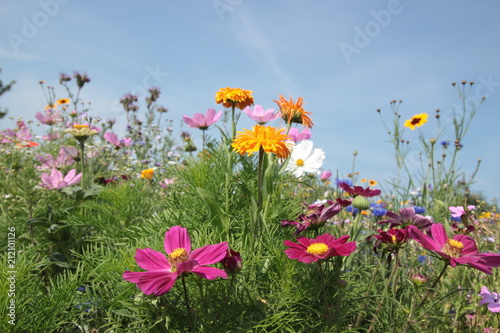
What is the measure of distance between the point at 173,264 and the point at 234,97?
844 mm

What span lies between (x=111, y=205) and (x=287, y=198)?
0.89m

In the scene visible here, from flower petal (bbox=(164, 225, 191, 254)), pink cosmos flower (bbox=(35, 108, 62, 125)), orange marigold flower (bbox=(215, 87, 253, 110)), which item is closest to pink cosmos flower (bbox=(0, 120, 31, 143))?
pink cosmos flower (bbox=(35, 108, 62, 125))

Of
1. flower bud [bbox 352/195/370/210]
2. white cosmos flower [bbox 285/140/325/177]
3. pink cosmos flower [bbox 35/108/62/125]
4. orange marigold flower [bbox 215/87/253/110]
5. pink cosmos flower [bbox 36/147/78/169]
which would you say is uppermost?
pink cosmos flower [bbox 35/108/62/125]

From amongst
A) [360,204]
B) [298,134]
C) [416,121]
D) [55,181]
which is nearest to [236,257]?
[360,204]

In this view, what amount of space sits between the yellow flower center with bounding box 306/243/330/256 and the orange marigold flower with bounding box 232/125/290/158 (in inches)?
13.4

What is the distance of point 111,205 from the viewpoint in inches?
76.5

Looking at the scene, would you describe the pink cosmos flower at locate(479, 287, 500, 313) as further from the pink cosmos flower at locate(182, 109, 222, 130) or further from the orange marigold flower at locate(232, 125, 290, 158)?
the pink cosmos flower at locate(182, 109, 222, 130)

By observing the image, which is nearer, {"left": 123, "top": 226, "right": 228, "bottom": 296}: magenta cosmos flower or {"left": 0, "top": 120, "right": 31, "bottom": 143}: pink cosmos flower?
{"left": 123, "top": 226, "right": 228, "bottom": 296}: magenta cosmos flower

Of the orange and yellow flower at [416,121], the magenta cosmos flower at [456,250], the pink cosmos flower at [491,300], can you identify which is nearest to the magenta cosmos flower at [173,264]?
the magenta cosmos flower at [456,250]

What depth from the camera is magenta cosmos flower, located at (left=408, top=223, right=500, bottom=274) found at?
95cm

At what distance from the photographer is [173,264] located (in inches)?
33.3

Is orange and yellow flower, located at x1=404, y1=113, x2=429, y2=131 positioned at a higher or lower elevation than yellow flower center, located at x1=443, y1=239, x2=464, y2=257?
higher

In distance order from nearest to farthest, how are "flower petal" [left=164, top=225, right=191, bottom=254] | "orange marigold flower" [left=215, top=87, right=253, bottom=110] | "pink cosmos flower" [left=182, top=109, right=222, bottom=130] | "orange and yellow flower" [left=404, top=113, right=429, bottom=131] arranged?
"flower petal" [left=164, top=225, right=191, bottom=254] < "orange marigold flower" [left=215, top=87, right=253, bottom=110] < "pink cosmos flower" [left=182, top=109, right=222, bottom=130] < "orange and yellow flower" [left=404, top=113, right=429, bottom=131]

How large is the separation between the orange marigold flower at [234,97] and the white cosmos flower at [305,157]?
42 cm
